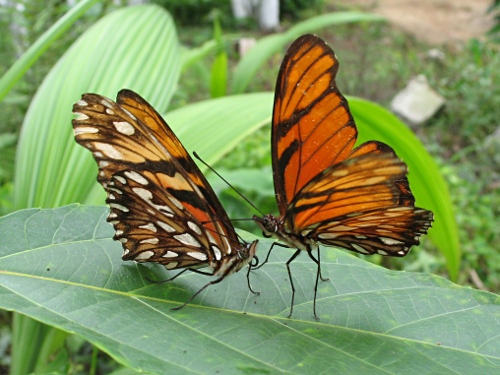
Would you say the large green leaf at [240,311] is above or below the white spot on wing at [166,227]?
below

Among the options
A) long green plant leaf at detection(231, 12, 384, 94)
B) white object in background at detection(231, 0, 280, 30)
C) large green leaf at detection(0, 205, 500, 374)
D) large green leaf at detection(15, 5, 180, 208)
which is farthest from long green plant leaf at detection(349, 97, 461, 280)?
white object in background at detection(231, 0, 280, 30)

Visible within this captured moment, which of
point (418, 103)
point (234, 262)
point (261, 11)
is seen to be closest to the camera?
point (234, 262)

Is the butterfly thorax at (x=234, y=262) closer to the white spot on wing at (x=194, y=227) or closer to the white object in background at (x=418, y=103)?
the white spot on wing at (x=194, y=227)

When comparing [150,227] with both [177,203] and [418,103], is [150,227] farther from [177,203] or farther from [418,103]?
[418,103]

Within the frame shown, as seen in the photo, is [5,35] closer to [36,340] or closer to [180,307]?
[36,340]

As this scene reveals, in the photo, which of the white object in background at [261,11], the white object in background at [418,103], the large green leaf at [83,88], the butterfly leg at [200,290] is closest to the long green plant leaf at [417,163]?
the large green leaf at [83,88]

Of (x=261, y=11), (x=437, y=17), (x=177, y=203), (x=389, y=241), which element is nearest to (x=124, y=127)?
(x=177, y=203)

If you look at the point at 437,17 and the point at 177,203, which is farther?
the point at 437,17

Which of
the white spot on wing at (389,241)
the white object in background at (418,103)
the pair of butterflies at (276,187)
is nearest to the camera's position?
the pair of butterflies at (276,187)
